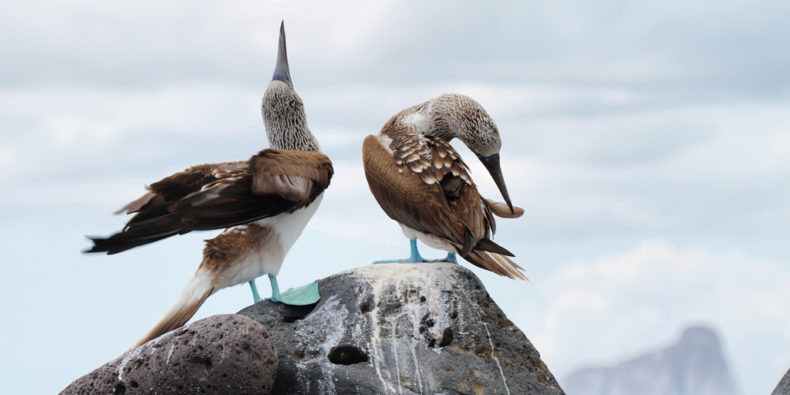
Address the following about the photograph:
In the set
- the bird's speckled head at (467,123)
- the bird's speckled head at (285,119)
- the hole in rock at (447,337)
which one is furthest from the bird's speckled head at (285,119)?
the hole in rock at (447,337)

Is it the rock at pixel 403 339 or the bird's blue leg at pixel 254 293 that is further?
the bird's blue leg at pixel 254 293

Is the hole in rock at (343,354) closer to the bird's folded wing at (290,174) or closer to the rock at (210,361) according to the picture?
the rock at (210,361)

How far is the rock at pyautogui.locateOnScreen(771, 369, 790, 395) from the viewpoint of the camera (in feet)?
21.0

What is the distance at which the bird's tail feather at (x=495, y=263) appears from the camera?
6637 mm

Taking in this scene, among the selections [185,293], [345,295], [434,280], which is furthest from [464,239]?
[185,293]

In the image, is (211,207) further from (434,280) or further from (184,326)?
(434,280)

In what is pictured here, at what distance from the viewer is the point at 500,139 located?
6906mm

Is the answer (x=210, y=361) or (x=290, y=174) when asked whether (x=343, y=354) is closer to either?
(x=210, y=361)

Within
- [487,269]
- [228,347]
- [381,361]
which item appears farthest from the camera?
[487,269]

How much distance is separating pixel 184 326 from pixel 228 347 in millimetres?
443

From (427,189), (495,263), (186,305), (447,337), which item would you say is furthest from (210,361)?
(495,263)

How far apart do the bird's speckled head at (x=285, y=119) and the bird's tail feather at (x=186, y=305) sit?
1243mm

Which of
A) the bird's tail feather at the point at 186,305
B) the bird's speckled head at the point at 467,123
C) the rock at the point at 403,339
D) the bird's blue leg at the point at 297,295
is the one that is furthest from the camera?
the bird's speckled head at the point at 467,123

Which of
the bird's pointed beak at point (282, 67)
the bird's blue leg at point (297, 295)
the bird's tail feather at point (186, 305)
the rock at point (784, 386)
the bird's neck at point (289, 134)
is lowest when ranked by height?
the rock at point (784, 386)
